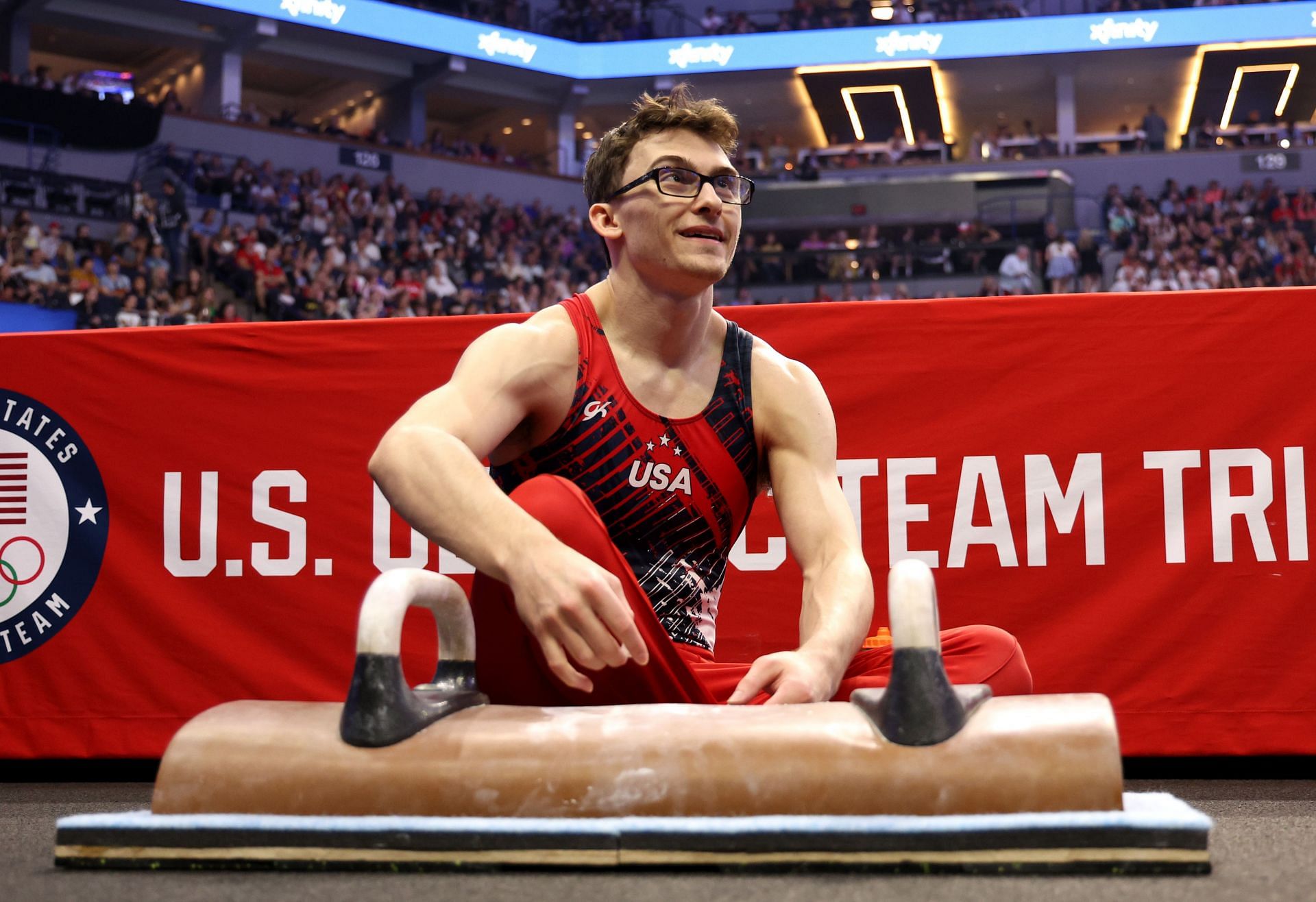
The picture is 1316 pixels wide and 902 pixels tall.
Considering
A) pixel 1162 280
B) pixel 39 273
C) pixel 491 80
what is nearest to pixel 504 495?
pixel 39 273

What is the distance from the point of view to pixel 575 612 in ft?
4.94

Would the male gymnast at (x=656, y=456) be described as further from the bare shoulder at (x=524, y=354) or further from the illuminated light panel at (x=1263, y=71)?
the illuminated light panel at (x=1263, y=71)

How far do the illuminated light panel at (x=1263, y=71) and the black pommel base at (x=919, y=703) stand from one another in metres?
22.8

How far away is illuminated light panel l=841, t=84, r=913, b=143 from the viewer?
21.9m

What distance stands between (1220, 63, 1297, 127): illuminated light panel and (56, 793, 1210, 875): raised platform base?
22801 mm

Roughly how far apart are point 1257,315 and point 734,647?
1.44 m

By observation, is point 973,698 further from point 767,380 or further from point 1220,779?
point 1220,779

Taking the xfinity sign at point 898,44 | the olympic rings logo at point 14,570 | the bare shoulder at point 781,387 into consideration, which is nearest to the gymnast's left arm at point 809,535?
the bare shoulder at point 781,387

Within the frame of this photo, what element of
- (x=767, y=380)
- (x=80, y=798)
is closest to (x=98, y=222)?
(x=80, y=798)

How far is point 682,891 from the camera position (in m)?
1.32

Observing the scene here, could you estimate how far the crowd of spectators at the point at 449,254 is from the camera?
1300 centimetres

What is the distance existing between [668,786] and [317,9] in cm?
2040

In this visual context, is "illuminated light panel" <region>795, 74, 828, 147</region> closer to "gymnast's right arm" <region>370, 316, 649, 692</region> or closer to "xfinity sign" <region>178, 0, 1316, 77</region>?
"xfinity sign" <region>178, 0, 1316, 77</region>

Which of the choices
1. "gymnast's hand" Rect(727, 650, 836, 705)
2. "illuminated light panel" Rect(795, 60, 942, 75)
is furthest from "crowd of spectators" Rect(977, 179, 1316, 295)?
"gymnast's hand" Rect(727, 650, 836, 705)
